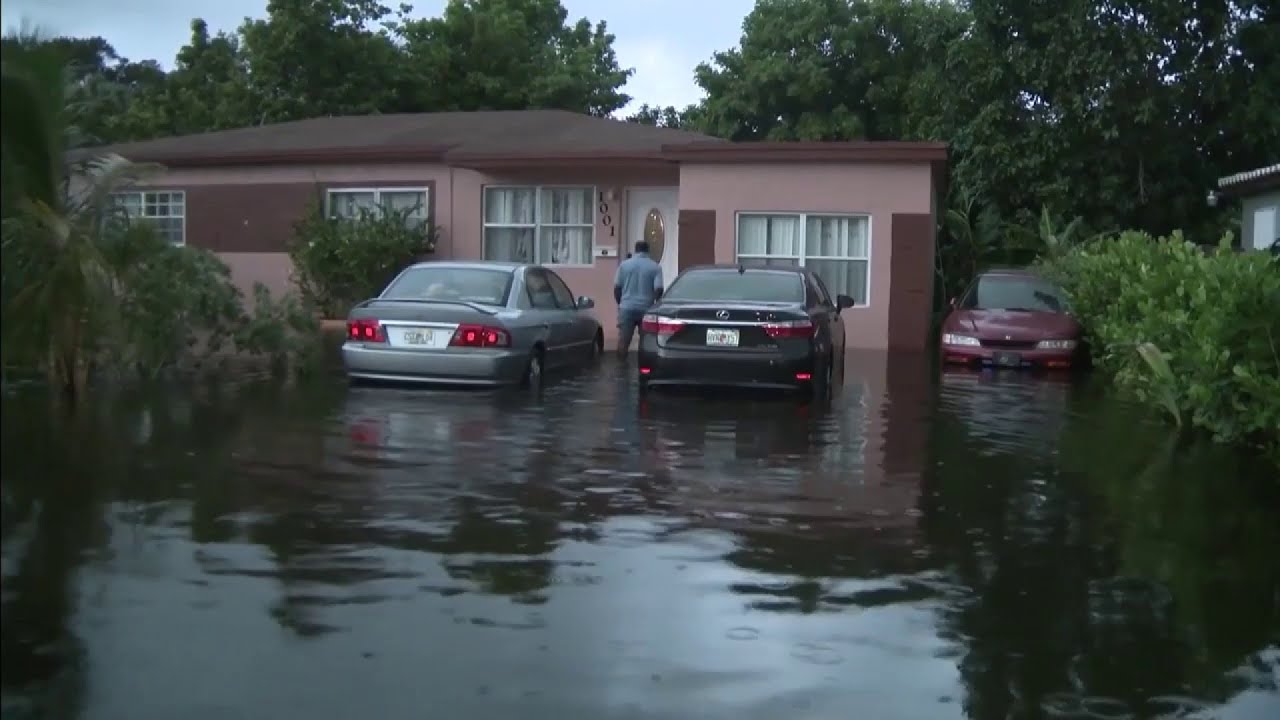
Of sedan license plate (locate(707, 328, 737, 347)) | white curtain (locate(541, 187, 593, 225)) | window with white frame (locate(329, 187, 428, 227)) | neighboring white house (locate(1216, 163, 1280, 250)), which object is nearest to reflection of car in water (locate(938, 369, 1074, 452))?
sedan license plate (locate(707, 328, 737, 347))

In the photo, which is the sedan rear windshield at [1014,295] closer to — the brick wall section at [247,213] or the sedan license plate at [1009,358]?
the sedan license plate at [1009,358]

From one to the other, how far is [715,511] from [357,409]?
5471mm

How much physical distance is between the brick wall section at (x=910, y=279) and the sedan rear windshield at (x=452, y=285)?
8366 mm

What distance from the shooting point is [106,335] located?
11.9 meters

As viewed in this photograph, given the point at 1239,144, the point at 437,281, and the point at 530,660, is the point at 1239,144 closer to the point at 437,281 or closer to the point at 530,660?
the point at 437,281

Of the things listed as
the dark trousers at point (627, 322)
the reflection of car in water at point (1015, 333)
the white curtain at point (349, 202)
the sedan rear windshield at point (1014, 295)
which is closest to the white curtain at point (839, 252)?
the sedan rear windshield at point (1014, 295)

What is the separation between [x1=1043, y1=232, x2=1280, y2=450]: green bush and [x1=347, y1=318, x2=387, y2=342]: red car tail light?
7115mm

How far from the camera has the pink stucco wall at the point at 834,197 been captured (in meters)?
21.7

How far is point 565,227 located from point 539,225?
427 mm

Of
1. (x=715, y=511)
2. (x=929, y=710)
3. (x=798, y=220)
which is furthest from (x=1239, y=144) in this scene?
(x=929, y=710)

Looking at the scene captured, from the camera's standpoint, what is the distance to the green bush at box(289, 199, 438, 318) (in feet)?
75.4

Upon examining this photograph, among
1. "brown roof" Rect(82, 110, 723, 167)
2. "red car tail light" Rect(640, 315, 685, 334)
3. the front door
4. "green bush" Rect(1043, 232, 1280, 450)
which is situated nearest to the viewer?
"green bush" Rect(1043, 232, 1280, 450)

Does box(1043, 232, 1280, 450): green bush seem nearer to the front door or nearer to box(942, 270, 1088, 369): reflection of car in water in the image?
box(942, 270, 1088, 369): reflection of car in water

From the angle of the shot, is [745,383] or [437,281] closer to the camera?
[745,383]
